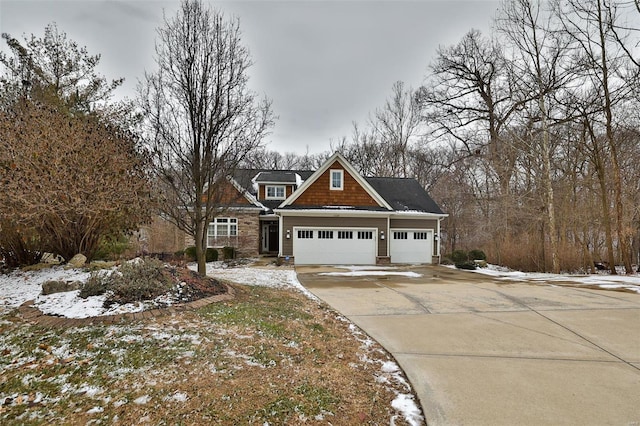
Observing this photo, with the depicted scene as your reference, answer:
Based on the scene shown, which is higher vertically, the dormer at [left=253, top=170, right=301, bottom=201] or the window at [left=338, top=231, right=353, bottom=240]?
the dormer at [left=253, top=170, right=301, bottom=201]

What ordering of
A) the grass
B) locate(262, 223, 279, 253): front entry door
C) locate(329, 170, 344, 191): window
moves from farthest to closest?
locate(262, 223, 279, 253): front entry door, locate(329, 170, 344, 191): window, the grass

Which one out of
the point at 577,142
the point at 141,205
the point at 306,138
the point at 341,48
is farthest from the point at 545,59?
the point at 306,138

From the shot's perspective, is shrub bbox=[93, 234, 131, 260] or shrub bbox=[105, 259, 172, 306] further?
shrub bbox=[93, 234, 131, 260]

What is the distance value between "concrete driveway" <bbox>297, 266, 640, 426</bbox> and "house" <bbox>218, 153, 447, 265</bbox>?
8370 millimetres

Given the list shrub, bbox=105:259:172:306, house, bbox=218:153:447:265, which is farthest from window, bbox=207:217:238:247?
shrub, bbox=105:259:172:306

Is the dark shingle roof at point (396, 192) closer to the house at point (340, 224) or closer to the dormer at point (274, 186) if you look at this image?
the dormer at point (274, 186)

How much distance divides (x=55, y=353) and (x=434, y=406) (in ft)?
11.8

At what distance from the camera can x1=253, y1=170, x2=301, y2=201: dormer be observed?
21328 mm

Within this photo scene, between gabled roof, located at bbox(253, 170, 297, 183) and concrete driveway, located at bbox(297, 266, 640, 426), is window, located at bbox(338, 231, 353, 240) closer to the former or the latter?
gabled roof, located at bbox(253, 170, 297, 183)

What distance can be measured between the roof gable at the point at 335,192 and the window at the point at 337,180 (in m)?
0.14

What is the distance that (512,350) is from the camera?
14.1 feet

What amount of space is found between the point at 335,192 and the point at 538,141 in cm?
910

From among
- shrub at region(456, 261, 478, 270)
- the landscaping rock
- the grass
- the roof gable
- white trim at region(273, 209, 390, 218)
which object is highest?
the roof gable

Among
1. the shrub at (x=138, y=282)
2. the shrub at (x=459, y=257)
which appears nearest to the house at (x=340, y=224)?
the shrub at (x=459, y=257)
